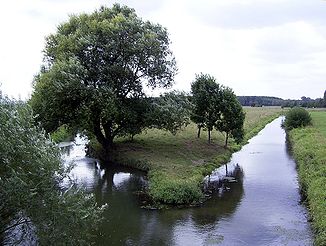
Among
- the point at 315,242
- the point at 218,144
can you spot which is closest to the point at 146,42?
the point at 218,144

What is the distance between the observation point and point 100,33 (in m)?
38.9

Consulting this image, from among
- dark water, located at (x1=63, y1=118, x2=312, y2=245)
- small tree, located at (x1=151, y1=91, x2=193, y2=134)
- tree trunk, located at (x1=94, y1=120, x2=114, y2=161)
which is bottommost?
dark water, located at (x1=63, y1=118, x2=312, y2=245)

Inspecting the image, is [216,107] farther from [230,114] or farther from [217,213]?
[217,213]

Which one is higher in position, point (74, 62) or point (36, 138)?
point (74, 62)

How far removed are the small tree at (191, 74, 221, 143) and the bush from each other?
2723 cm

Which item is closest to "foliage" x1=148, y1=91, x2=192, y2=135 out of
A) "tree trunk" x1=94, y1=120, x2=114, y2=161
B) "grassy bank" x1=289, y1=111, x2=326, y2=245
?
"tree trunk" x1=94, y1=120, x2=114, y2=161

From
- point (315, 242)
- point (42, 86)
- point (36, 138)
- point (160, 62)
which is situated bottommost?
point (315, 242)

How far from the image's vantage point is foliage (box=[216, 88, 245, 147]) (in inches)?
1828

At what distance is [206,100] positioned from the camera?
46938 millimetres

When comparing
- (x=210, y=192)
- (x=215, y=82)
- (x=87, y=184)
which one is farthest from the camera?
(x=215, y=82)

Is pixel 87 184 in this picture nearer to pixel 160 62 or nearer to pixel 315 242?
pixel 160 62

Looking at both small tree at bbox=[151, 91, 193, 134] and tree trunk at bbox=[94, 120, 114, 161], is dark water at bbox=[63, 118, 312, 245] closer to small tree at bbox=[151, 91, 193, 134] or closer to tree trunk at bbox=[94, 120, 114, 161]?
tree trunk at bbox=[94, 120, 114, 161]

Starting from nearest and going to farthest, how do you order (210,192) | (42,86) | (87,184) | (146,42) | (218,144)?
(210,192)
(87,184)
(42,86)
(146,42)
(218,144)

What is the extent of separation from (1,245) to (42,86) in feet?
67.0
